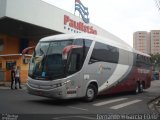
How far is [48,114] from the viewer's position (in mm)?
10703

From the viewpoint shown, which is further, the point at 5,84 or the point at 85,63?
the point at 5,84

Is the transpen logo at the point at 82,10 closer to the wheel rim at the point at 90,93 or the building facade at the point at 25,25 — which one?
the building facade at the point at 25,25

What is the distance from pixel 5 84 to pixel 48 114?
15.6 metres

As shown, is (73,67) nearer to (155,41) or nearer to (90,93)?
(90,93)

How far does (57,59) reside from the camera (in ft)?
44.4

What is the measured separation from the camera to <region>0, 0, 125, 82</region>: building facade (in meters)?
25.6

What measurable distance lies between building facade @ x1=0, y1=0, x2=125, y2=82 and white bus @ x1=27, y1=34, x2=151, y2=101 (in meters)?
10.9

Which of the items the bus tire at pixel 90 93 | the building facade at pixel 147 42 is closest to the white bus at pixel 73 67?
the bus tire at pixel 90 93

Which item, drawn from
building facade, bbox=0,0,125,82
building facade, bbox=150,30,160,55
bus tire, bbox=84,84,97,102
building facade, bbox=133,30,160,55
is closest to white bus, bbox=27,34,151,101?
bus tire, bbox=84,84,97,102

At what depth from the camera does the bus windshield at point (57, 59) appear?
1332 centimetres

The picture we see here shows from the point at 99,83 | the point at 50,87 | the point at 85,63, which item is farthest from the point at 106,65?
the point at 50,87

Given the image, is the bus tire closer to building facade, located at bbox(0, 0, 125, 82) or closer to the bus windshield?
the bus windshield

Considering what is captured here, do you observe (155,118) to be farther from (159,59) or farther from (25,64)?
(159,59)

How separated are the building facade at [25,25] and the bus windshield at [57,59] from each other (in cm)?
1158
